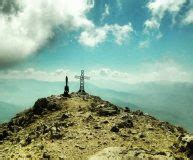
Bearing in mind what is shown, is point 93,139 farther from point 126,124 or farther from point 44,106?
point 44,106

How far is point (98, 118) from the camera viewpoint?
4569cm

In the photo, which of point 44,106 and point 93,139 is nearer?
point 93,139

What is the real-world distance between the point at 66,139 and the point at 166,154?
42.6 ft

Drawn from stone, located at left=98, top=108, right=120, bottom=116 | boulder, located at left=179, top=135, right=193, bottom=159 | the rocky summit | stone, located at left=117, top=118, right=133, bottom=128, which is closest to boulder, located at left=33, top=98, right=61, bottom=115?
the rocky summit

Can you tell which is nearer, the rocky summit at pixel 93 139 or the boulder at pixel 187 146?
the rocky summit at pixel 93 139

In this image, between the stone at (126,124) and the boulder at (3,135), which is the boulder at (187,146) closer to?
the stone at (126,124)

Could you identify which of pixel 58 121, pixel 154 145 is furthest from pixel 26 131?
pixel 154 145

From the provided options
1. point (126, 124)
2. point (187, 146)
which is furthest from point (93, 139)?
point (187, 146)

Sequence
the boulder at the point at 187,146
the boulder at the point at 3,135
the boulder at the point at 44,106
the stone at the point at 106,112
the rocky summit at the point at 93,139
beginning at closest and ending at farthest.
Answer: the rocky summit at the point at 93,139
the boulder at the point at 187,146
the stone at the point at 106,112
the boulder at the point at 3,135
the boulder at the point at 44,106

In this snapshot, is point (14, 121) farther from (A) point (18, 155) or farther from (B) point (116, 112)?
(A) point (18, 155)

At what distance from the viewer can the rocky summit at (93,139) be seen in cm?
2994

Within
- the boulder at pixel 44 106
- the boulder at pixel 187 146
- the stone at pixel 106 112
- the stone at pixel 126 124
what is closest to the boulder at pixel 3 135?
the boulder at pixel 44 106

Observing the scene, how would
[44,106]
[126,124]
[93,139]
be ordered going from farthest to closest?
1. [44,106]
2. [126,124]
3. [93,139]

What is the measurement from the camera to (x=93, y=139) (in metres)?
36.5
